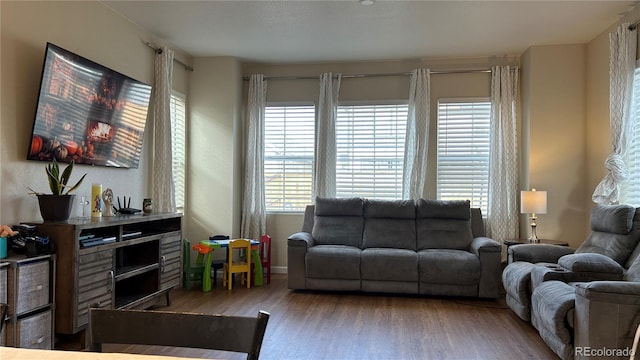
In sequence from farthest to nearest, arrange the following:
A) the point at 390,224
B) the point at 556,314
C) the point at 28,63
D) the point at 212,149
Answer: the point at 212,149
the point at 390,224
the point at 28,63
the point at 556,314

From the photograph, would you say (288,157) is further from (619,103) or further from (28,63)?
(619,103)

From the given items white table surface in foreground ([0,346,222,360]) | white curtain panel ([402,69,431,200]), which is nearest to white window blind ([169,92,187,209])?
white curtain panel ([402,69,431,200])

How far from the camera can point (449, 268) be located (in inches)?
163

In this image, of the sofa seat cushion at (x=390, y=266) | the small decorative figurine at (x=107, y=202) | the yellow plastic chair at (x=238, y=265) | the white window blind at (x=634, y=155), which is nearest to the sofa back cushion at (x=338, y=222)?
the sofa seat cushion at (x=390, y=266)

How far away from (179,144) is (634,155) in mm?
4764

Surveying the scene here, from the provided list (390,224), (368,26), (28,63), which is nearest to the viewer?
(28,63)

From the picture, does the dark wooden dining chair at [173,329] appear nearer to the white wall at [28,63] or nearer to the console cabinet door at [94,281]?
the console cabinet door at [94,281]

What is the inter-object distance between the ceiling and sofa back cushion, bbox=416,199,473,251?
1821mm

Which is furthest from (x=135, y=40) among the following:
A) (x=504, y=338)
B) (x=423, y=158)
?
(x=504, y=338)

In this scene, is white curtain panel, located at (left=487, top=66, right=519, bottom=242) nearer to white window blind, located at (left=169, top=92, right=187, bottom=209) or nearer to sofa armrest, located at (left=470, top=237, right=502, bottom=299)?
sofa armrest, located at (left=470, top=237, right=502, bottom=299)

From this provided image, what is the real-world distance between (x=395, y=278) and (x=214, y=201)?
7.93ft

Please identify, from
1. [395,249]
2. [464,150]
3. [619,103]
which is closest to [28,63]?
[395,249]

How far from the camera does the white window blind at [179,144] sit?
4.97 m

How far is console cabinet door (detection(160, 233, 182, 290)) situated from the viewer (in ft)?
12.3
